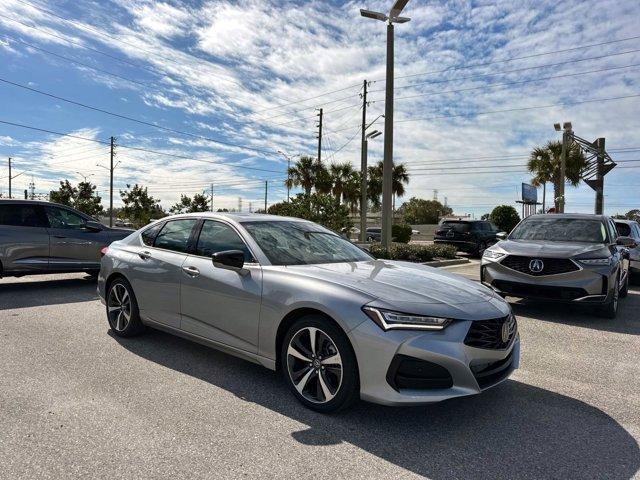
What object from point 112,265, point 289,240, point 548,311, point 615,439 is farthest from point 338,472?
point 548,311

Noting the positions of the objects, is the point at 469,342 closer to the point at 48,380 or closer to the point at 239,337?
the point at 239,337

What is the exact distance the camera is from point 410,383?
10.4ft

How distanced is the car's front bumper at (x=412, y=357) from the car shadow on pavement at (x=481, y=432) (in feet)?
0.97

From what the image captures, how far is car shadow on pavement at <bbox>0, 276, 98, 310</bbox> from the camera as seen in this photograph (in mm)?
7746

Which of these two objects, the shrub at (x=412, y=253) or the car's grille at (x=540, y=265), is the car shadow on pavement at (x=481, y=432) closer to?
the car's grille at (x=540, y=265)

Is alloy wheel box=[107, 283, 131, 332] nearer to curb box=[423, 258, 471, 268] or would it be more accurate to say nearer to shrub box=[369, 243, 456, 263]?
shrub box=[369, 243, 456, 263]

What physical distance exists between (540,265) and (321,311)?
4.74 m

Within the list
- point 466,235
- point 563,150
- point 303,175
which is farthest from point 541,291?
point 303,175

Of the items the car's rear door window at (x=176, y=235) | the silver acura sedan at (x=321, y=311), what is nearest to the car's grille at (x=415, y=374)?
the silver acura sedan at (x=321, y=311)

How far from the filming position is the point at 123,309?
5465 millimetres

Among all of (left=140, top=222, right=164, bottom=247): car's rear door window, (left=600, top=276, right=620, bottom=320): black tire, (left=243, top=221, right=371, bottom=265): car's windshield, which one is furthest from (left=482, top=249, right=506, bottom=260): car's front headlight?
(left=140, top=222, right=164, bottom=247): car's rear door window

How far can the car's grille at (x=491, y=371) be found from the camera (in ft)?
10.8

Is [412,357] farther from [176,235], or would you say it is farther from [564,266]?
[564,266]

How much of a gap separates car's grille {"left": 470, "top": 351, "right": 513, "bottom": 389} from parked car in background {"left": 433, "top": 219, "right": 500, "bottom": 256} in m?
17.4
